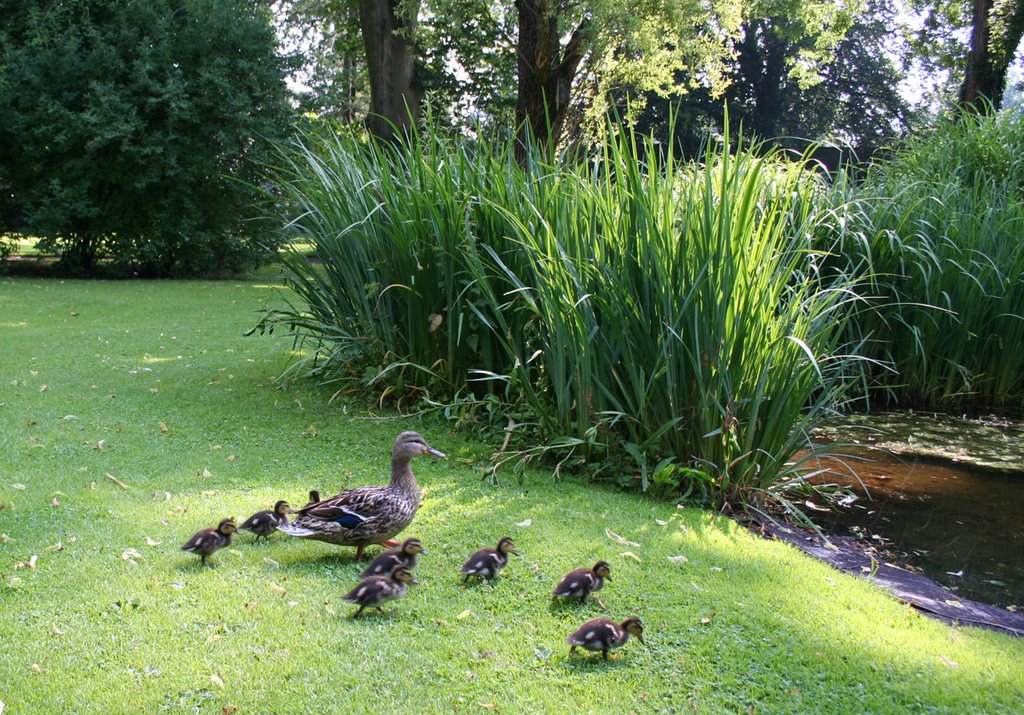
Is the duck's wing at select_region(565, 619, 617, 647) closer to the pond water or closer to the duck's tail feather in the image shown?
the duck's tail feather

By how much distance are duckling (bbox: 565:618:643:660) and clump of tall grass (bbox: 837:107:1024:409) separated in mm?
5337

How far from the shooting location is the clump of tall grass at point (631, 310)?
16.0 ft

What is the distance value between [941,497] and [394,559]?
3.91 m

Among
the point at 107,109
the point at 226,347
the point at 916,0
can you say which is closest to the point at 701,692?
the point at 226,347

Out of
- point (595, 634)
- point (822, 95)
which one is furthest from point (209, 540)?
point (822, 95)

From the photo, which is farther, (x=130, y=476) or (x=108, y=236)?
(x=108, y=236)

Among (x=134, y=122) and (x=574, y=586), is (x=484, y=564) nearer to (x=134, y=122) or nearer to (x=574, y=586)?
(x=574, y=586)

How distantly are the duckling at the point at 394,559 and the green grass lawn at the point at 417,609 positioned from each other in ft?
0.40

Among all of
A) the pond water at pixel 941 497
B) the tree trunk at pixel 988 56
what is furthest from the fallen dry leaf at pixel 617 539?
the tree trunk at pixel 988 56

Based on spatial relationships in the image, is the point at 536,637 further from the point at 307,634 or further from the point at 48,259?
the point at 48,259

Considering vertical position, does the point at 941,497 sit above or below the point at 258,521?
below

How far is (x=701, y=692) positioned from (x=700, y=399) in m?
2.19

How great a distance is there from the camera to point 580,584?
140 inches

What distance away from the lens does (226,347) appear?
33.4 ft
